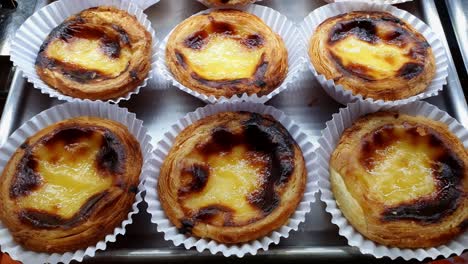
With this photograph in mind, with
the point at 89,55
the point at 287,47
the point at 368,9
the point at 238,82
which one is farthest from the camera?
the point at 368,9

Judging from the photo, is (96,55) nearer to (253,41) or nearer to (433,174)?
(253,41)

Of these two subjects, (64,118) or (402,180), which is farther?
Answer: (64,118)

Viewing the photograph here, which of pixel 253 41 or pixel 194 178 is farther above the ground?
pixel 253 41

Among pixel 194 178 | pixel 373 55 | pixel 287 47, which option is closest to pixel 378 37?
pixel 373 55

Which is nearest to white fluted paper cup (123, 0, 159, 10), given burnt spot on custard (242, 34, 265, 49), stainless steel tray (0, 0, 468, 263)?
stainless steel tray (0, 0, 468, 263)

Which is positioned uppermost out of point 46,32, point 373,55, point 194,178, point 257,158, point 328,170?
point 46,32

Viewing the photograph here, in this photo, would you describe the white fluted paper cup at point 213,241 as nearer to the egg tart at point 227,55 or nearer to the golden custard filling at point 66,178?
the egg tart at point 227,55

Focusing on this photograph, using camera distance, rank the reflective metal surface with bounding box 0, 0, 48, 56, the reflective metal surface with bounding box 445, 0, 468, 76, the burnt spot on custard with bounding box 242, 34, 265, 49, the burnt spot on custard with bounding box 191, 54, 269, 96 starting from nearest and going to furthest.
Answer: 1. the burnt spot on custard with bounding box 191, 54, 269, 96
2. the burnt spot on custard with bounding box 242, 34, 265, 49
3. the reflective metal surface with bounding box 445, 0, 468, 76
4. the reflective metal surface with bounding box 0, 0, 48, 56

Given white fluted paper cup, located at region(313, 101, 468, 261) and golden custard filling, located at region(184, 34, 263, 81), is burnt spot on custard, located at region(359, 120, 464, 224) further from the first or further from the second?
golden custard filling, located at region(184, 34, 263, 81)
